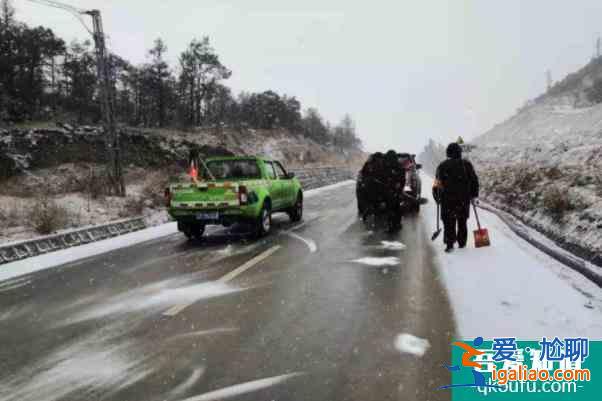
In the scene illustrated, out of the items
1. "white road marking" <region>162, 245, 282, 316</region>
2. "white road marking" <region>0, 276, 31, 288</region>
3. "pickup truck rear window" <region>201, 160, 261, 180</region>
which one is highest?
"pickup truck rear window" <region>201, 160, 261, 180</region>

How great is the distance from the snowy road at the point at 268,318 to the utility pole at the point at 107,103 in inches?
340

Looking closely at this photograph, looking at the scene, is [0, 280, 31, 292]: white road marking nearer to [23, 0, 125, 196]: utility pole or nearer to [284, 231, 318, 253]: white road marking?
[284, 231, 318, 253]: white road marking

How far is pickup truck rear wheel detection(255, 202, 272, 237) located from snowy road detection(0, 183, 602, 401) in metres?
1.61

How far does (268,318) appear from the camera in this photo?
4332 millimetres

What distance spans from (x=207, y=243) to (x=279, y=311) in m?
4.65

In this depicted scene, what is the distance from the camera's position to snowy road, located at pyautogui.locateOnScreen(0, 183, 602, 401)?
3.05 metres

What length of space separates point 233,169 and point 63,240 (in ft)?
13.6

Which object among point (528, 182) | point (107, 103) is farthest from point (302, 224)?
point (107, 103)

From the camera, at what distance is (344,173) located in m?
44.9

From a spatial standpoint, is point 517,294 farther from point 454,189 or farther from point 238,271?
point 238,271

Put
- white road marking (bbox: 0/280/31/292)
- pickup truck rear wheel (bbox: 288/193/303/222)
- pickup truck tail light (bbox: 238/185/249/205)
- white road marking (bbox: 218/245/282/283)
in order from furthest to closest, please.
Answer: pickup truck rear wheel (bbox: 288/193/303/222)
pickup truck tail light (bbox: 238/185/249/205)
white road marking (bbox: 218/245/282/283)
white road marking (bbox: 0/280/31/292)

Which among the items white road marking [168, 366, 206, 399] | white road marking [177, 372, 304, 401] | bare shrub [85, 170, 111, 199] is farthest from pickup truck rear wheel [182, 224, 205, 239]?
bare shrub [85, 170, 111, 199]

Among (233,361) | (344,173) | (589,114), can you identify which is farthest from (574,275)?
(589,114)

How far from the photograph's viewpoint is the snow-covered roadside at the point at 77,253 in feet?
22.1
